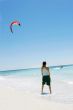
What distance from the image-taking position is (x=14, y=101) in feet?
35.7

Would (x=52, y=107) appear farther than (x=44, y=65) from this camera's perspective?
No

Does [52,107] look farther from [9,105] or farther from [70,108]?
[9,105]

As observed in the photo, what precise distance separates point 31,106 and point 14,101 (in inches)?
48.6

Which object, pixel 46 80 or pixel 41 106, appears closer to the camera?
pixel 41 106

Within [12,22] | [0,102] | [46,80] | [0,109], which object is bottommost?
[0,109]

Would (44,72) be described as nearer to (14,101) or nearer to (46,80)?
(46,80)

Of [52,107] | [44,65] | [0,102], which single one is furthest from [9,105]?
[44,65]

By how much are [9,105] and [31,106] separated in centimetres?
69

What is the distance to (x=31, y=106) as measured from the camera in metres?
9.78

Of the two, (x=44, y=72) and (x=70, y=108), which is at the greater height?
(x=44, y=72)

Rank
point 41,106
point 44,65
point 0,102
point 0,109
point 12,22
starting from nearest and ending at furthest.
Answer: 1. point 0,109
2. point 41,106
3. point 0,102
4. point 44,65
5. point 12,22

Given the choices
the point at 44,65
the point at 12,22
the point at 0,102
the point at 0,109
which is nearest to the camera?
the point at 0,109

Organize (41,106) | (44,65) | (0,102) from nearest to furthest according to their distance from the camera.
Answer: (41,106), (0,102), (44,65)

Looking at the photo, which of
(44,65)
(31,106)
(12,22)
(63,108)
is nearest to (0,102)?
(31,106)
